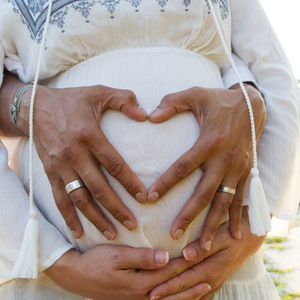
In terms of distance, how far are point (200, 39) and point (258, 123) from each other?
0.89 ft

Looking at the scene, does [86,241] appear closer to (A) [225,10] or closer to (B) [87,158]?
(B) [87,158]

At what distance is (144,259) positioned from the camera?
63 centimetres

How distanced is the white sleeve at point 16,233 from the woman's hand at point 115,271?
0.09 feet

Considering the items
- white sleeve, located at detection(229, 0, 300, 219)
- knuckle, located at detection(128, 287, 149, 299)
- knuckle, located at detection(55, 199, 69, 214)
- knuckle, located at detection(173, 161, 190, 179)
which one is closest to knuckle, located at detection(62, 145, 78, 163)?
knuckle, located at detection(55, 199, 69, 214)

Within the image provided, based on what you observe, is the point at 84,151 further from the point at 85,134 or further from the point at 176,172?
the point at 176,172

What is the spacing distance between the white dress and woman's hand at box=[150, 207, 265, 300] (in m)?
0.05

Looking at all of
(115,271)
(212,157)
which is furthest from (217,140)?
(115,271)

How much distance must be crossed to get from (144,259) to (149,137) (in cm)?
26

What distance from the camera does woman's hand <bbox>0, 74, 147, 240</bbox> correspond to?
2.04 ft

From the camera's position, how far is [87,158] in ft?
2.06

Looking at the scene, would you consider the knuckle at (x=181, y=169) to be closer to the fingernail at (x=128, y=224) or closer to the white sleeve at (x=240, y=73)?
the fingernail at (x=128, y=224)

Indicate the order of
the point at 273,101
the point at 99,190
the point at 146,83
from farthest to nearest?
the point at 273,101 → the point at 146,83 → the point at 99,190

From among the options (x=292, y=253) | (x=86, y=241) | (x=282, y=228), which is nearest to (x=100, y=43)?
(x=86, y=241)

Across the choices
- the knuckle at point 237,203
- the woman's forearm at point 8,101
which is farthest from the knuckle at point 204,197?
the woman's forearm at point 8,101
